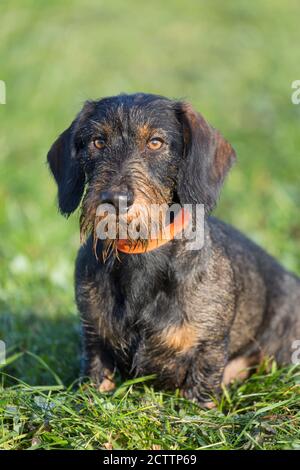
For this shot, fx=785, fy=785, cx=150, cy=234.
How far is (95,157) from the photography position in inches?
182

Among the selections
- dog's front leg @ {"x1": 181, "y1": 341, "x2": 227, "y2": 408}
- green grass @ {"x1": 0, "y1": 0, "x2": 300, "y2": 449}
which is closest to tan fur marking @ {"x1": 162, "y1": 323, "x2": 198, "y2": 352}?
dog's front leg @ {"x1": 181, "y1": 341, "x2": 227, "y2": 408}

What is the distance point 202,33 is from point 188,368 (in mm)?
12693

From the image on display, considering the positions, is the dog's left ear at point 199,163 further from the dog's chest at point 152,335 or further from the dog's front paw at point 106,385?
the dog's front paw at point 106,385

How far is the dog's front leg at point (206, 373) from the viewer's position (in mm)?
4980

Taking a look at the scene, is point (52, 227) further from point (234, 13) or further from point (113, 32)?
point (234, 13)

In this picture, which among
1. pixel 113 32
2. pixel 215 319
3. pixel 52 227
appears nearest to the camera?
pixel 215 319

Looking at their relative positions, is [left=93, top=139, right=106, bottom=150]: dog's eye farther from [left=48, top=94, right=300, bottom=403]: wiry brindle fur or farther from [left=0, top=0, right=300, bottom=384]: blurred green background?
[left=0, top=0, right=300, bottom=384]: blurred green background

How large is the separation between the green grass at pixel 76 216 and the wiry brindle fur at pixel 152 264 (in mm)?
254

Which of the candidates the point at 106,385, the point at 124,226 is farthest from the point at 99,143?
the point at 106,385

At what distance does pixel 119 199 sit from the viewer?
4.16 m

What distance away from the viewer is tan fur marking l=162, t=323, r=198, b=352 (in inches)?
189

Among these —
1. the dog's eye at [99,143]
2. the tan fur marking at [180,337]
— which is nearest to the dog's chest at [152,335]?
the tan fur marking at [180,337]

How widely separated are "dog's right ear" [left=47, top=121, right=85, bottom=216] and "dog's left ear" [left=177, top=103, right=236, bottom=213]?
66cm
